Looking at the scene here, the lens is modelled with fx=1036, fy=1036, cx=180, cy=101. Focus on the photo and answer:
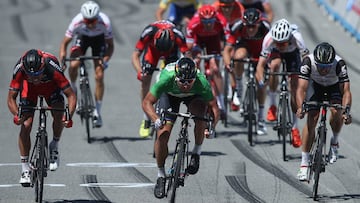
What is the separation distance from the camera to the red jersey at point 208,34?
17.9 meters

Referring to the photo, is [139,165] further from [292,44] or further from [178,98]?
[292,44]

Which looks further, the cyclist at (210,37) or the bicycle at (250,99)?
the cyclist at (210,37)

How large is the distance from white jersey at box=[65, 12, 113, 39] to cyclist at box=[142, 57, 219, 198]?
189 inches

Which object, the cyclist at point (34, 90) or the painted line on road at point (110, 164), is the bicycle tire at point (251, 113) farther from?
the cyclist at point (34, 90)

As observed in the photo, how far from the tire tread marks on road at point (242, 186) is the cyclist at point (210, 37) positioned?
10.3 feet

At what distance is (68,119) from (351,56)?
43.2 ft

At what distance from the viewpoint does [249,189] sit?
13.6 meters

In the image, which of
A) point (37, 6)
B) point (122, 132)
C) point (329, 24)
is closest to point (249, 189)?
point (122, 132)

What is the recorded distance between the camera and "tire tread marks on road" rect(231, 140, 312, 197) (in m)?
13.7

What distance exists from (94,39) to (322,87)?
519cm

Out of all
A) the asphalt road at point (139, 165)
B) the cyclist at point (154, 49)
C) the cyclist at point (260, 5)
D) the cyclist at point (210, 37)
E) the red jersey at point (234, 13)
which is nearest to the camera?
the asphalt road at point (139, 165)

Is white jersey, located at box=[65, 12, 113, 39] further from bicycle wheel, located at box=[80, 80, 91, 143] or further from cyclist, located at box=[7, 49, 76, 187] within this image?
cyclist, located at box=[7, 49, 76, 187]

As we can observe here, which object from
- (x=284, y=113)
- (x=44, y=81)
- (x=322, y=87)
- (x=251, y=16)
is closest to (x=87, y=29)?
(x=251, y=16)

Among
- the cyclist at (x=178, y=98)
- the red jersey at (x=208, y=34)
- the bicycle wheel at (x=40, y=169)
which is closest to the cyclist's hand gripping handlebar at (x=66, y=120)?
the bicycle wheel at (x=40, y=169)
